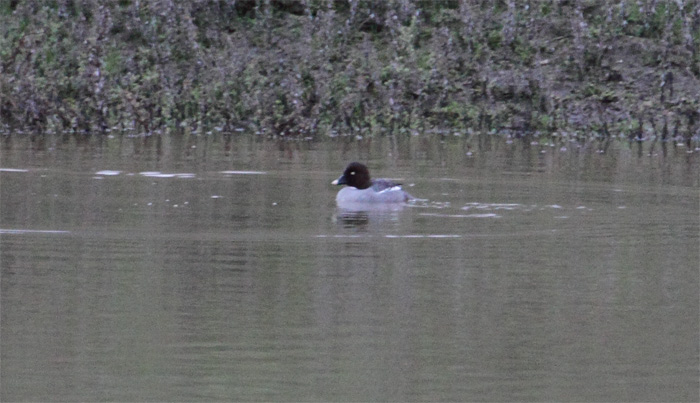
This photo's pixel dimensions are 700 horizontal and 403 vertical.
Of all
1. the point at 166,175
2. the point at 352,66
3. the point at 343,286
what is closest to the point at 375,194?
the point at 166,175

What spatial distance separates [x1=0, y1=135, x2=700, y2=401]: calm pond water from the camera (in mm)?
7859

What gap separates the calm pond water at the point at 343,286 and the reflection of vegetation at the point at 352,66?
6515 mm

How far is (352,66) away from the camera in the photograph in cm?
2573

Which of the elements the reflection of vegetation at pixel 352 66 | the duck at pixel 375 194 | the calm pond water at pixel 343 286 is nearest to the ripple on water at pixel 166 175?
the calm pond water at pixel 343 286

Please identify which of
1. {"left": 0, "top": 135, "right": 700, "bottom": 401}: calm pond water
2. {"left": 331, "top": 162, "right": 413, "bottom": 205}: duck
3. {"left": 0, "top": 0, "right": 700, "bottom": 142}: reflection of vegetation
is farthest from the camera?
{"left": 0, "top": 0, "right": 700, "bottom": 142}: reflection of vegetation

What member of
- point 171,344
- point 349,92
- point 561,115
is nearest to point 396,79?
point 349,92

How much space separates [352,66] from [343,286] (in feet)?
51.4

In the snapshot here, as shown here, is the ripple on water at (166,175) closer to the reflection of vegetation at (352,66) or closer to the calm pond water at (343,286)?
the calm pond water at (343,286)

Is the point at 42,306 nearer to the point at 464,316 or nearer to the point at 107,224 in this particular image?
the point at 464,316

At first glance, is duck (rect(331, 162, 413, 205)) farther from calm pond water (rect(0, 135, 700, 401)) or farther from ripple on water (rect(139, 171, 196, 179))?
ripple on water (rect(139, 171, 196, 179))

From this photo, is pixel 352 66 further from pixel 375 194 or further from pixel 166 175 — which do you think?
pixel 375 194

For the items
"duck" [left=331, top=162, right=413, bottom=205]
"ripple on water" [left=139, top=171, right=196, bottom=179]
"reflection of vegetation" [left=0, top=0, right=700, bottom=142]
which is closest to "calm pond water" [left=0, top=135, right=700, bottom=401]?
"ripple on water" [left=139, top=171, right=196, bottom=179]

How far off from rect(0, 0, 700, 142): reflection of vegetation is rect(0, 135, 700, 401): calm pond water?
6.52 meters

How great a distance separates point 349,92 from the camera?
25047 millimetres
